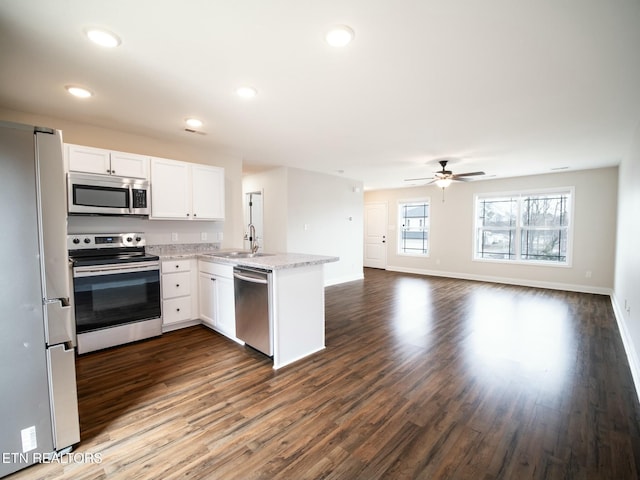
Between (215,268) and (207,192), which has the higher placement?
(207,192)

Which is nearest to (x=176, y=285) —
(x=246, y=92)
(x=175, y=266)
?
(x=175, y=266)

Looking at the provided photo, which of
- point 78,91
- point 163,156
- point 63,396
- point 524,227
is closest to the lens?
point 63,396

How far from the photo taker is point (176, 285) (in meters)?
3.67

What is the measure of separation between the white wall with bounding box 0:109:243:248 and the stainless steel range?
187mm

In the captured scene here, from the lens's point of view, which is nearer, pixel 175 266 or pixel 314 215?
Answer: pixel 175 266

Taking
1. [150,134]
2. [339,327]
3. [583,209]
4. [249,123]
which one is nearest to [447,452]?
[339,327]

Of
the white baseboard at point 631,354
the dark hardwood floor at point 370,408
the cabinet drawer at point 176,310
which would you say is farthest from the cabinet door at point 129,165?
the white baseboard at point 631,354

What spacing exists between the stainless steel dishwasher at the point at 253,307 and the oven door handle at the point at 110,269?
1054mm

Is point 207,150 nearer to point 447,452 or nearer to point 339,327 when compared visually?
point 339,327

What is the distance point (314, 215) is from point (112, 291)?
13.2 ft

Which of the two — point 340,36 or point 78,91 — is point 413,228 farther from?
point 78,91

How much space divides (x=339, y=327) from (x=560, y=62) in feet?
11.1

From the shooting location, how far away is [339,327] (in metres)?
3.91

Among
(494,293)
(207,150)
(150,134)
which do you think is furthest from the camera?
(494,293)
